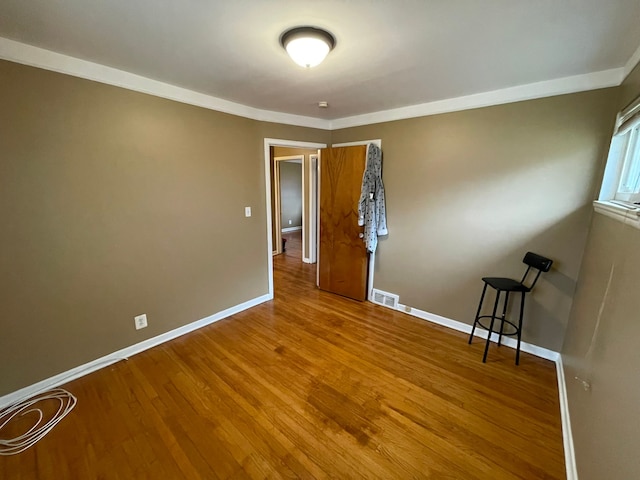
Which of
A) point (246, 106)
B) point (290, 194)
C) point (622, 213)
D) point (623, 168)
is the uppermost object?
point (246, 106)

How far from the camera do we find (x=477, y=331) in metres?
2.69

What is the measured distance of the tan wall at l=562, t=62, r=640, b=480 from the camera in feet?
3.14

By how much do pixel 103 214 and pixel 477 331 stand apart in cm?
362

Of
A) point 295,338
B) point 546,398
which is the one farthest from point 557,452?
point 295,338

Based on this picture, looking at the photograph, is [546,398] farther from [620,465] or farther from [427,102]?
[427,102]

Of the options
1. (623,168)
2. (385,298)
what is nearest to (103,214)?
(385,298)

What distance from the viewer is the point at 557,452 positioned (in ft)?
5.03

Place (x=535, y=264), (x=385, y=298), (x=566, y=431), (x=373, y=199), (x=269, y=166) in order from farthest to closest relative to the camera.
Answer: (x=385, y=298), (x=269, y=166), (x=373, y=199), (x=535, y=264), (x=566, y=431)

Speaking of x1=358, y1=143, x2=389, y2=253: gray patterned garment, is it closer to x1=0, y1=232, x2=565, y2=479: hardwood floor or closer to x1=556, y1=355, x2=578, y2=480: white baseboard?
x1=0, y1=232, x2=565, y2=479: hardwood floor

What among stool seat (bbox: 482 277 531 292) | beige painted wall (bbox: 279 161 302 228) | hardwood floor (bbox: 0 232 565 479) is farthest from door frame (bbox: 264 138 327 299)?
beige painted wall (bbox: 279 161 302 228)

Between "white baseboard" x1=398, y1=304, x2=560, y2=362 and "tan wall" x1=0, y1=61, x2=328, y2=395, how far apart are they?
2.28 metres

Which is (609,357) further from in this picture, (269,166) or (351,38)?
(269,166)

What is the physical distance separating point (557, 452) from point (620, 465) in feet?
2.65

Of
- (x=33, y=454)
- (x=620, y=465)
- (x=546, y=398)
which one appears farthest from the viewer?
(x=546, y=398)
